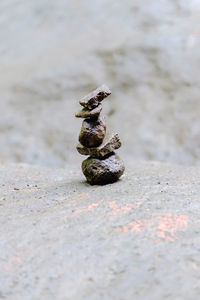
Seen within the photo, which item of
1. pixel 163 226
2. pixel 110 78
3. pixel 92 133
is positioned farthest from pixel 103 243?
pixel 110 78

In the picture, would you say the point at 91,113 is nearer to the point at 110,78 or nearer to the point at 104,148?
the point at 104,148

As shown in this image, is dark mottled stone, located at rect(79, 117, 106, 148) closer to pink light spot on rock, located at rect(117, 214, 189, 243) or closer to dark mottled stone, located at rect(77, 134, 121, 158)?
dark mottled stone, located at rect(77, 134, 121, 158)

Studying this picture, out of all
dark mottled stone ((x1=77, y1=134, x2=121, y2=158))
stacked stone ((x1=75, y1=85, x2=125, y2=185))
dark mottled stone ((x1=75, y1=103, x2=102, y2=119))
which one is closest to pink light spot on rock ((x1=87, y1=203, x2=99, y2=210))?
stacked stone ((x1=75, y1=85, x2=125, y2=185))

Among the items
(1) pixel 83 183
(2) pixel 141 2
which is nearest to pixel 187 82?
(2) pixel 141 2

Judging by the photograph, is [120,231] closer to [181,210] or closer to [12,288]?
[181,210]

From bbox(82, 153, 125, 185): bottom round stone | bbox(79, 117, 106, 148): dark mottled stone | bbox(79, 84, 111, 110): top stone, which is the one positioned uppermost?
bbox(79, 84, 111, 110): top stone

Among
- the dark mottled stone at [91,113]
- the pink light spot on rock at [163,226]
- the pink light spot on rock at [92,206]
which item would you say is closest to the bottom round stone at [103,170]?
the dark mottled stone at [91,113]

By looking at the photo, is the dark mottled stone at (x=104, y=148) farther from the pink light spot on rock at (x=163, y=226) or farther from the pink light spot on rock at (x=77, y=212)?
the pink light spot on rock at (x=163, y=226)

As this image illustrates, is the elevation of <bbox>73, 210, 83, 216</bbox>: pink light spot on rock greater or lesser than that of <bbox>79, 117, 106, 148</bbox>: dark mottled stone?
lesser
